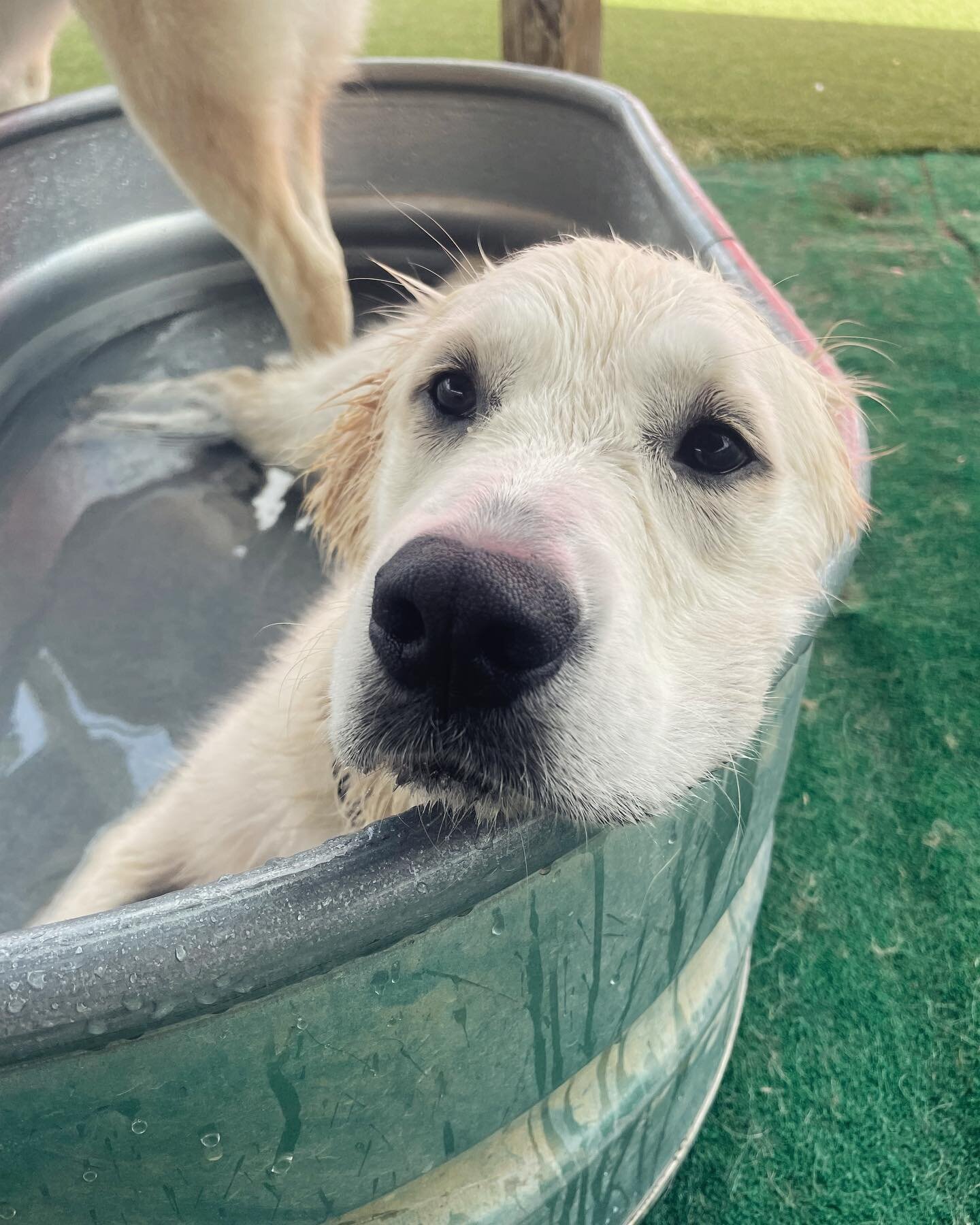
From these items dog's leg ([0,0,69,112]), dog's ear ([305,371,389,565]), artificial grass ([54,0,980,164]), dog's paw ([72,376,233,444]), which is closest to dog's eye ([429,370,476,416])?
dog's ear ([305,371,389,565])

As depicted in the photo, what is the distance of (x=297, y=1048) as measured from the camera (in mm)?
840

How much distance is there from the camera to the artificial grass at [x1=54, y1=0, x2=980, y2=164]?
5184 millimetres

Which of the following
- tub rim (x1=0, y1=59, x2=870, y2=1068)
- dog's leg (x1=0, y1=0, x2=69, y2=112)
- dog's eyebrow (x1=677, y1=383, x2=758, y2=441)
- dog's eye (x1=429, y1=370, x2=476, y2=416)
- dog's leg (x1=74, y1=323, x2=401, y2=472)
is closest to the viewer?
tub rim (x1=0, y1=59, x2=870, y2=1068)

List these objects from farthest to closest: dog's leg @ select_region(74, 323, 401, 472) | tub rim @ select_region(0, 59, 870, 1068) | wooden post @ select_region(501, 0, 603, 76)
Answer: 1. wooden post @ select_region(501, 0, 603, 76)
2. dog's leg @ select_region(74, 323, 401, 472)
3. tub rim @ select_region(0, 59, 870, 1068)

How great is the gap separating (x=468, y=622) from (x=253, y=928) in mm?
289

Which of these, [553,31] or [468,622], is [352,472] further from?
[553,31]

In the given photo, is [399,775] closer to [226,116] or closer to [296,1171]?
[296,1171]

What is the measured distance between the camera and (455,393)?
135cm

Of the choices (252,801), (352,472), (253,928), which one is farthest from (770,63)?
(253,928)

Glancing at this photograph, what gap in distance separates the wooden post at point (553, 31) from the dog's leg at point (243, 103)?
48.8 inches

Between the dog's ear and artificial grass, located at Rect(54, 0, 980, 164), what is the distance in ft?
12.8

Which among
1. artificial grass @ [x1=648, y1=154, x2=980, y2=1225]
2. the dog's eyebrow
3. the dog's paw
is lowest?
artificial grass @ [x1=648, y1=154, x2=980, y2=1225]

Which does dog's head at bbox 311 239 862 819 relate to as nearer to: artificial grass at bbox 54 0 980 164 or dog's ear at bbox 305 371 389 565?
dog's ear at bbox 305 371 389 565

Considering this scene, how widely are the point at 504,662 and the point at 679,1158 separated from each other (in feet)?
3.87
